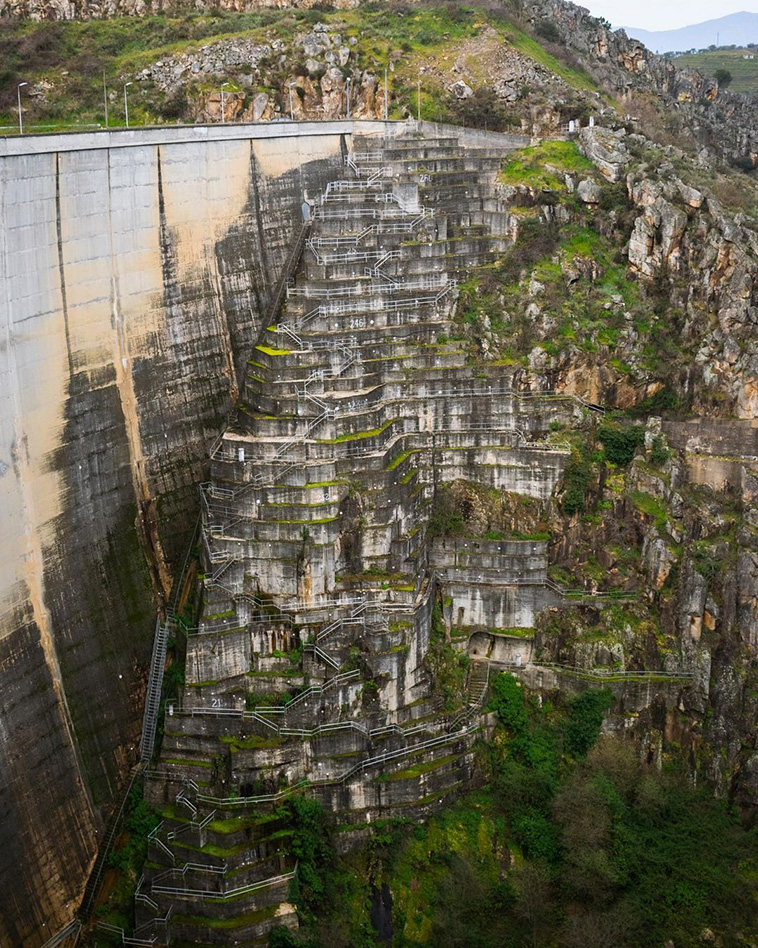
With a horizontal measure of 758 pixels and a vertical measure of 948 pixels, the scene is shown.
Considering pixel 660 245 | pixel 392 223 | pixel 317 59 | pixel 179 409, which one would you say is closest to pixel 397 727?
pixel 179 409

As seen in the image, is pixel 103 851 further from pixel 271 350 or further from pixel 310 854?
pixel 271 350

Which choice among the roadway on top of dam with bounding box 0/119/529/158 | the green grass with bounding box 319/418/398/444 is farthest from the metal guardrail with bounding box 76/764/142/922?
the roadway on top of dam with bounding box 0/119/529/158

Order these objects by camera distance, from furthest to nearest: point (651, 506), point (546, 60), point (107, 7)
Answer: point (546, 60)
point (107, 7)
point (651, 506)

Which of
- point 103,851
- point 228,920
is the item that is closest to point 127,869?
point 103,851

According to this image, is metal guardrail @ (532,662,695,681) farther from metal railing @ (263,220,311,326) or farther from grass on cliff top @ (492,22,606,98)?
grass on cliff top @ (492,22,606,98)

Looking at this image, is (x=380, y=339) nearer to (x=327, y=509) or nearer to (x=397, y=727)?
(x=327, y=509)

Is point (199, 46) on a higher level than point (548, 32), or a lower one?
lower

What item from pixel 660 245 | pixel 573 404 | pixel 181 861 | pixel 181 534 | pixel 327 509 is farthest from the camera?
pixel 660 245

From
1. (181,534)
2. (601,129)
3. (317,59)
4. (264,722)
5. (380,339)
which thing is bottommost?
(264,722)
